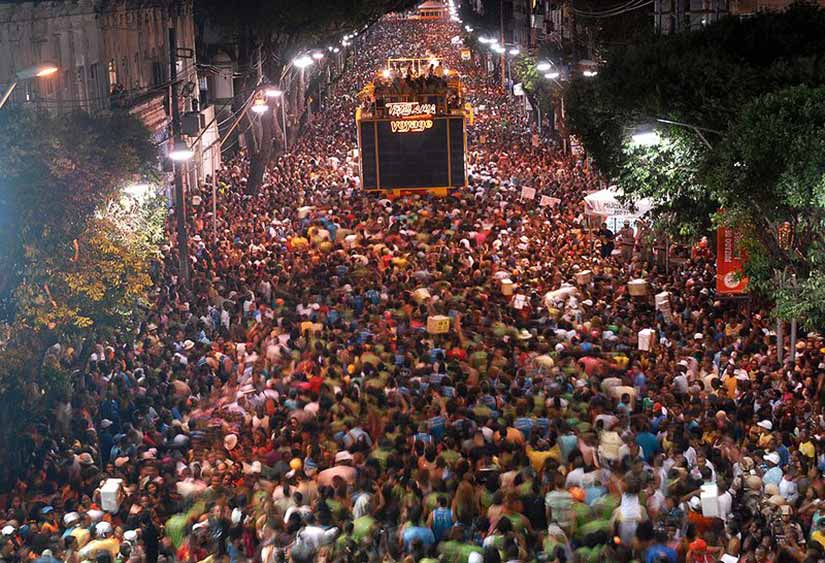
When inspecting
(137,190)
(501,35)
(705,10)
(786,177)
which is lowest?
(501,35)

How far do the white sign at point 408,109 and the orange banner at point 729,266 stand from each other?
18085mm

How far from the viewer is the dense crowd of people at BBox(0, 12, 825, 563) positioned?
542 inches

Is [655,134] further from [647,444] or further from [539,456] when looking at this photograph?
[539,456]

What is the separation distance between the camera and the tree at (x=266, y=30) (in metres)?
46.6

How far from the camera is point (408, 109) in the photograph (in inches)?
1597

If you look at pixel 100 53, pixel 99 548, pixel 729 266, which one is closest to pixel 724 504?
pixel 99 548

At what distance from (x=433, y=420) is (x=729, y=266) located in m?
7.71

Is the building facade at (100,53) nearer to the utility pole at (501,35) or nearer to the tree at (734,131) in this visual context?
the tree at (734,131)

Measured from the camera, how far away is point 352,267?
2856 centimetres

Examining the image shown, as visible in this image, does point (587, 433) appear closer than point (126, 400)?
Yes

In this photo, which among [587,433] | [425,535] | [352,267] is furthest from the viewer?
[352,267]

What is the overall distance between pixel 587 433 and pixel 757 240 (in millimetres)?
6902

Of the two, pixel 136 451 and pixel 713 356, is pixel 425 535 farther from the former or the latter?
pixel 713 356

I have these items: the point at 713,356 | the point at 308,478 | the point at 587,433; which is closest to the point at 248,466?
the point at 308,478
